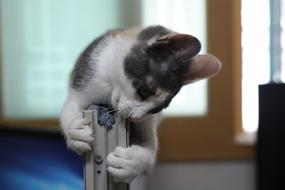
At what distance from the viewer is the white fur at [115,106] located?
64 cm

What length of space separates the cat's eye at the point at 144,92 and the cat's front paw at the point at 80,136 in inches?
4.9

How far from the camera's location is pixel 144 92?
2.58 feet

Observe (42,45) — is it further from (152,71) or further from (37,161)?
(152,71)

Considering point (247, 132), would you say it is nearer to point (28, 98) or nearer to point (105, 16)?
point (105, 16)

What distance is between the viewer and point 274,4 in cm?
182

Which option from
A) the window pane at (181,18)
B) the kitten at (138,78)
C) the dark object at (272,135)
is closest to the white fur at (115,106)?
the kitten at (138,78)

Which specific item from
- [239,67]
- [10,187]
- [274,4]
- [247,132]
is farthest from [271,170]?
[10,187]

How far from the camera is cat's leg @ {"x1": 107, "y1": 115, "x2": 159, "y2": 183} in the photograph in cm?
63

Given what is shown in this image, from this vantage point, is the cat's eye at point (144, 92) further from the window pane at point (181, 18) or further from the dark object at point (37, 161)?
the window pane at point (181, 18)

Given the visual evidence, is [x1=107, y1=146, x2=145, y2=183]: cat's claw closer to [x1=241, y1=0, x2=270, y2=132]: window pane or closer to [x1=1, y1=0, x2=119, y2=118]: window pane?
[x1=1, y1=0, x2=119, y2=118]: window pane

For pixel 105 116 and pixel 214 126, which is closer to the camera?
pixel 105 116

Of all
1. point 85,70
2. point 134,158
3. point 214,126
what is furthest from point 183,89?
point 134,158

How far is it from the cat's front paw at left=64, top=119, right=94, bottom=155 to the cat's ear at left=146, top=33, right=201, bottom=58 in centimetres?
17

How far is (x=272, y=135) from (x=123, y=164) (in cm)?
91
